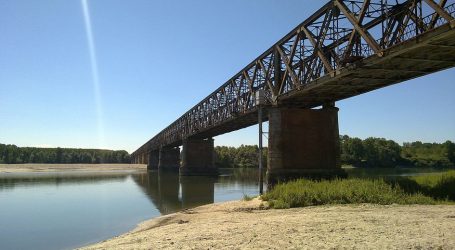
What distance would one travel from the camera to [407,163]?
5659 inches

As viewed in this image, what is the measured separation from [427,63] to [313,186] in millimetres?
10286

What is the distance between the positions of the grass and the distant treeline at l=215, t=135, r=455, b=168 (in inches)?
4111

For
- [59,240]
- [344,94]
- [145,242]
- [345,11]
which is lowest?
[59,240]

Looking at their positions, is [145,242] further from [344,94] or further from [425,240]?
[344,94]

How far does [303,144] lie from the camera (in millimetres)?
34438

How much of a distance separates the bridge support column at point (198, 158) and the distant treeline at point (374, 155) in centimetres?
4462

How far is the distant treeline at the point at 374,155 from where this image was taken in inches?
5335

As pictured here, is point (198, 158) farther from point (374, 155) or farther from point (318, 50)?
point (374, 155)

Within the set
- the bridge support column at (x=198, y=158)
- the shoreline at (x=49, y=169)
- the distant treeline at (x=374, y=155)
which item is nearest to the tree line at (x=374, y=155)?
the distant treeline at (x=374, y=155)

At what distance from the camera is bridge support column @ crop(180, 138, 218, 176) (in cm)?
8024

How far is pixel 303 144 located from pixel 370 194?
16260mm

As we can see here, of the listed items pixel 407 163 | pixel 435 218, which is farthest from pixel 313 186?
pixel 407 163

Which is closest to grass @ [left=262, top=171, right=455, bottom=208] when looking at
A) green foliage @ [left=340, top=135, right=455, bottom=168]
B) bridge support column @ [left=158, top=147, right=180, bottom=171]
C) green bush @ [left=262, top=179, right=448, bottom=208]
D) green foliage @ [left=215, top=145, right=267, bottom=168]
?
green bush @ [left=262, top=179, right=448, bottom=208]

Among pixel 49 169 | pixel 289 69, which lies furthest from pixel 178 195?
Result: pixel 49 169
